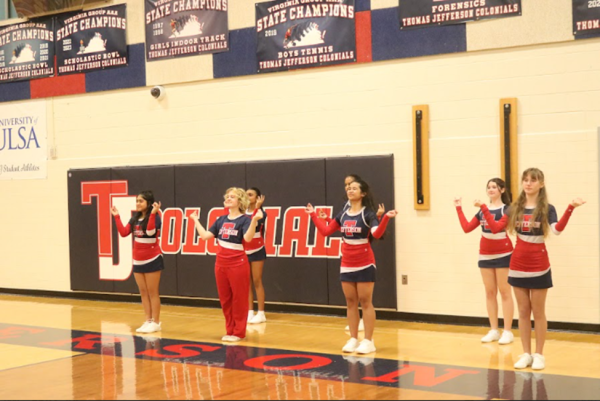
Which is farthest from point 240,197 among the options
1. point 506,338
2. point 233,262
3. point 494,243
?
point 506,338

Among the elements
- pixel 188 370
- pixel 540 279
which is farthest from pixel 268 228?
pixel 540 279

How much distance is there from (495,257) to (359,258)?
145 centimetres

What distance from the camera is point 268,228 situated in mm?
9828

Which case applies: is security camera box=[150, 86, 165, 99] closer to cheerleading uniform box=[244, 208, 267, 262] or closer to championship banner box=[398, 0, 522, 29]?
cheerleading uniform box=[244, 208, 267, 262]

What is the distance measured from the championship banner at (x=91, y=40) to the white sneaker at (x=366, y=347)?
5.96 metres

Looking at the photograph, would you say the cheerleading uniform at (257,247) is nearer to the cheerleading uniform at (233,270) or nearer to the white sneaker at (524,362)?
the cheerleading uniform at (233,270)

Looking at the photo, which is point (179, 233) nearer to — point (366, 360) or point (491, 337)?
point (366, 360)

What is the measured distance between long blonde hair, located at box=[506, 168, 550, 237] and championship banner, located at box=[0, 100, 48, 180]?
26.2 ft

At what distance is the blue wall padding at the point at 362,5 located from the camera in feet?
30.0

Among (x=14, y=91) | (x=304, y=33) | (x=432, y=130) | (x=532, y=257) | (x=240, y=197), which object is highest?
(x=304, y=33)

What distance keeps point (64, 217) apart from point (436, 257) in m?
5.94

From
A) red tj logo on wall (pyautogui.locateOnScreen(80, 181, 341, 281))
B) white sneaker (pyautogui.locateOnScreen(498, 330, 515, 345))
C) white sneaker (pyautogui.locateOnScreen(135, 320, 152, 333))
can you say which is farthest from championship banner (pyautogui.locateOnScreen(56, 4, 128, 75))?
white sneaker (pyautogui.locateOnScreen(498, 330, 515, 345))

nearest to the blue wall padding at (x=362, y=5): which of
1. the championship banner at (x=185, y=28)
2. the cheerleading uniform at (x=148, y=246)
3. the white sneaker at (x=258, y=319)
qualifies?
the championship banner at (x=185, y=28)

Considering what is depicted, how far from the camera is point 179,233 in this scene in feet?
34.4
